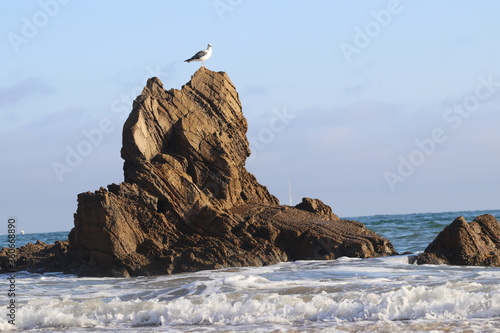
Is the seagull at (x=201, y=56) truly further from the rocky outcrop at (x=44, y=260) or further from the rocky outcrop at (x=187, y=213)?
the rocky outcrop at (x=44, y=260)

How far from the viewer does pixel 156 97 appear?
17.6m

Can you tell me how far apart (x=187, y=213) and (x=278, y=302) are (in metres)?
4.62

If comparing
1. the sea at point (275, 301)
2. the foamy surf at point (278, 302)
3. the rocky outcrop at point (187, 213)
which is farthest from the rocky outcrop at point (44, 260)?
the foamy surf at point (278, 302)

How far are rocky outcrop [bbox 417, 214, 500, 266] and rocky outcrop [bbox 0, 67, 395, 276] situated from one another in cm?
119

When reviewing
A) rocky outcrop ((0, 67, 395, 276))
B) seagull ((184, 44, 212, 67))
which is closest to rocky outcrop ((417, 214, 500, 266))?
rocky outcrop ((0, 67, 395, 276))

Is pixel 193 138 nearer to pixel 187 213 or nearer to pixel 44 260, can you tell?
pixel 187 213

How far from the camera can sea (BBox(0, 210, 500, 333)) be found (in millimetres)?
10898

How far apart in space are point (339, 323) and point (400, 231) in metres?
20.0

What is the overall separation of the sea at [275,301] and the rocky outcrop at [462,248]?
44 cm

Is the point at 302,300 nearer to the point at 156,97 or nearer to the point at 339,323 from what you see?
the point at 339,323

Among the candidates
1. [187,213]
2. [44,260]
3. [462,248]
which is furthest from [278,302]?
[44,260]

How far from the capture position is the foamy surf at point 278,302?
35.8ft

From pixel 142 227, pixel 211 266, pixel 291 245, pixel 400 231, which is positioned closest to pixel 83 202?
pixel 142 227

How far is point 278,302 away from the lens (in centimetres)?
1190
